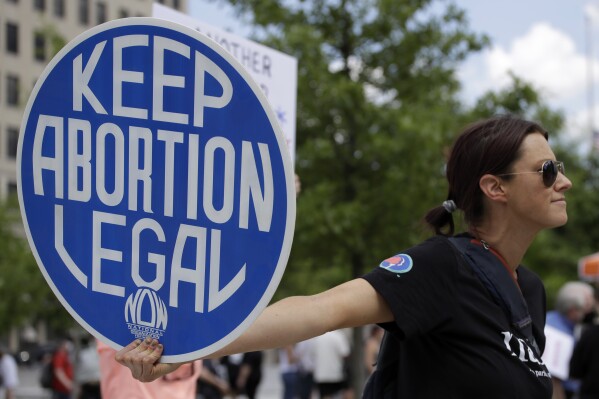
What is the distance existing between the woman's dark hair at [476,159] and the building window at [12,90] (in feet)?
197

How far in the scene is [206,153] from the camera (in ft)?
5.91

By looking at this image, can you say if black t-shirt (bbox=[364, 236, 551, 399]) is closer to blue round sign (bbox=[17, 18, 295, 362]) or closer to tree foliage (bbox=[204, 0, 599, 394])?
blue round sign (bbox=[17, 18, 295, 362])

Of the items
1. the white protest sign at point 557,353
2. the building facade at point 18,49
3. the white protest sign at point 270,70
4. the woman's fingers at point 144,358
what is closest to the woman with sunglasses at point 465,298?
the woman's fingers at point 144,358

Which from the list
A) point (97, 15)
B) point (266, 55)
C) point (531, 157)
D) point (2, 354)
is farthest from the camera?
point (97, 15)

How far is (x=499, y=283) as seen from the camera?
247 cm

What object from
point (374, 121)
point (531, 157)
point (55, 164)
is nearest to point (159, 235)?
point (55, 164)

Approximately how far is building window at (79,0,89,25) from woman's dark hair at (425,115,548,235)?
6354 centimetres

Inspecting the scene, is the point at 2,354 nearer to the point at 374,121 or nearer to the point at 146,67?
the point at 374,121

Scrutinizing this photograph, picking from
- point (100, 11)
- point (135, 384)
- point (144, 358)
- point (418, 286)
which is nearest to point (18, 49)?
point (100, 11)

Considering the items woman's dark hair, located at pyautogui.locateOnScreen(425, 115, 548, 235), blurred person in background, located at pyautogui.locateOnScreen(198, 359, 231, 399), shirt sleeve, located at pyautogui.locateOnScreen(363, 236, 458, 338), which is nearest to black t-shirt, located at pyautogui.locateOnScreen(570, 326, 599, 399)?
woman's dark hair, located at pyautogui.locateOnScreen(425, 115, 548, 235)

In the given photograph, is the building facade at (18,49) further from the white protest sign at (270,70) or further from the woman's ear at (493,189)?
the woman's ear at (493,189)

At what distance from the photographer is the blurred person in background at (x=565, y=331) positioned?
757cm

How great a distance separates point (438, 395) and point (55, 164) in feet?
3.26

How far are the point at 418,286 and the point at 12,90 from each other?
6120 centimetres
